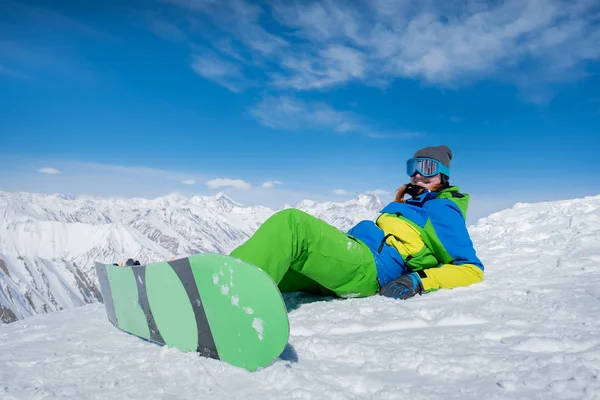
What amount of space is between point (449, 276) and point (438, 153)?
1690mm

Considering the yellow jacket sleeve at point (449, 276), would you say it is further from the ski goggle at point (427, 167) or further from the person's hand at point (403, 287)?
the ski goggle at point (427, 167)

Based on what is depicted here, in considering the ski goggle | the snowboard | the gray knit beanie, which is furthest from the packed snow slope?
the gray knit beanie

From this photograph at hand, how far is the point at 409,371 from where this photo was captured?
6.75ft

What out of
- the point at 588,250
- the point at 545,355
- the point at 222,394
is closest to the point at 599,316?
the point at 545,355

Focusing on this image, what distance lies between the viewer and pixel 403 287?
371cm

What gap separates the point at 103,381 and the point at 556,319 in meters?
3.17

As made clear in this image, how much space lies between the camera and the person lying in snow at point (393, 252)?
3.20 metres

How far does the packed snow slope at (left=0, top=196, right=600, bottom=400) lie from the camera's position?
6.05 feet

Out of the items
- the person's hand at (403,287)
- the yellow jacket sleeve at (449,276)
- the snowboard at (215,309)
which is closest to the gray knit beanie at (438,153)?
the yellow jacket sleeve at (449,276)

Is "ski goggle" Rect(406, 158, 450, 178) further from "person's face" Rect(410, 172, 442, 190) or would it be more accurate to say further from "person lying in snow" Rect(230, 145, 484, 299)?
"person lying in snow" Rect(230, 145, 484, 299)

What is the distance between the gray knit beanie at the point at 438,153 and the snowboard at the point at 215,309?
341 centimetres

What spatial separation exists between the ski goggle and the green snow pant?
1.66m

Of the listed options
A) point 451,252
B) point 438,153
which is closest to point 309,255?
point 451,252

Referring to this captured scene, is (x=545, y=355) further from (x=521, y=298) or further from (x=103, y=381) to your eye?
(x=103, y=381)
